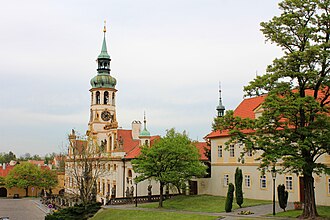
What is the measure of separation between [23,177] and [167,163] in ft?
163

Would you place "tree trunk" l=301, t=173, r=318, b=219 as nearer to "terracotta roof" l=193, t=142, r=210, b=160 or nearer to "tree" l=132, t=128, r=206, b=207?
"tree" l=132, t=128, r=206, b=207

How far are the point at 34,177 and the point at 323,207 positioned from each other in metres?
61.7

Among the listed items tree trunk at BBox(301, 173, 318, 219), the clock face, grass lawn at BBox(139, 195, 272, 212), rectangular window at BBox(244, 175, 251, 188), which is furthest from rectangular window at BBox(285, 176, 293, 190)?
the clock face

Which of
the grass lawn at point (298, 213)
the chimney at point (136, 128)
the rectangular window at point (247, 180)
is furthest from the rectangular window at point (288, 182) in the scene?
the chimney at point (136, 128)

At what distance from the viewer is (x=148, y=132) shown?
5188 centimetres

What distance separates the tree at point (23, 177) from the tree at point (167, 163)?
46.2 meters

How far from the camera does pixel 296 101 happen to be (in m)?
23.1

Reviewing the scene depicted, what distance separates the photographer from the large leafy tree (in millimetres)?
23203

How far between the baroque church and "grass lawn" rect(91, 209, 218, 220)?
7.94 metres

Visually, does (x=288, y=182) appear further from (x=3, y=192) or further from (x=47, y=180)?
(x=3, y=192)

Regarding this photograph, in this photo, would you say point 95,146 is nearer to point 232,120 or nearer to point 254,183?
point 254,183

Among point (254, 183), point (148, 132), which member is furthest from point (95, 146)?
point (254, 183)

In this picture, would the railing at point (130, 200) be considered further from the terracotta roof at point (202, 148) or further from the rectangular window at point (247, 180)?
the rectangular window at point (247, 180)

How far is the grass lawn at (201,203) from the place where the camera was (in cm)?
3388
